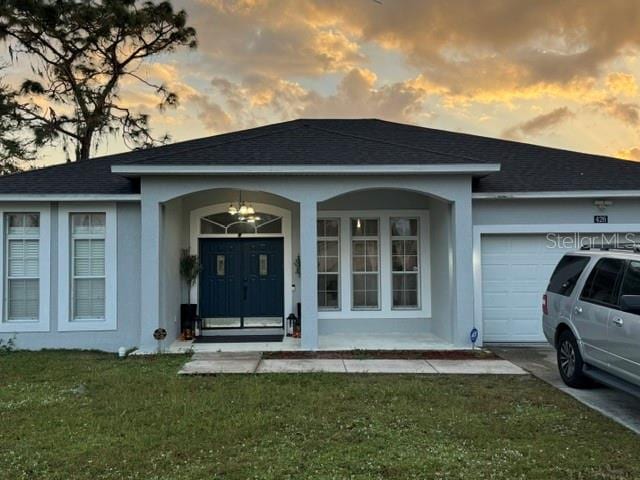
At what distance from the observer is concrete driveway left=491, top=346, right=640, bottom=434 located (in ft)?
18.7

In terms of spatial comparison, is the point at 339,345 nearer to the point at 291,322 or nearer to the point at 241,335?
the point at 291,322

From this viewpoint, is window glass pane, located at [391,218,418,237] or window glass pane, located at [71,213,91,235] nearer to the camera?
window glass pane, located at [71,213,91,235]

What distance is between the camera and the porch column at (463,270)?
946cm

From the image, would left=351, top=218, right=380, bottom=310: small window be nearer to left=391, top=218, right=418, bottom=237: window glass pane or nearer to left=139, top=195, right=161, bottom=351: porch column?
left=391, top=218, right=418, bottom=237: window glass pane

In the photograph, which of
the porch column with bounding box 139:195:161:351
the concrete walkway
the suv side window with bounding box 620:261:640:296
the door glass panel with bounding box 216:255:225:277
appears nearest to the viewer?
the suv side window with bounding box 620:261:640:296

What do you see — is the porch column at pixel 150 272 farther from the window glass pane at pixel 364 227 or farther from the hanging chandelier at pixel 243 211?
the window glass pane at pixel 364 227

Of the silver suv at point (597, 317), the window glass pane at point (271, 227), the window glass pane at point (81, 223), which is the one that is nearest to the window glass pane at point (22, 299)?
the window glass pane at point (81, 223)

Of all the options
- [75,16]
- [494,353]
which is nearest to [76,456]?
[494,353]

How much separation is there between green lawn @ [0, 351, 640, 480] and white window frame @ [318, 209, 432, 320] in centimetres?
375

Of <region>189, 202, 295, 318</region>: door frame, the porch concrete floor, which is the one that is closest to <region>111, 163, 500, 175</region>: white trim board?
<region>189, 202, 295, 318</region>: door frame

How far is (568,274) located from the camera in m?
7.08

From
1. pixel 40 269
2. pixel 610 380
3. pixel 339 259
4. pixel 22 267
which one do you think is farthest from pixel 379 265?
pixel 22 267

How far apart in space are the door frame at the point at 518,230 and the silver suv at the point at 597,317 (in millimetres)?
2489

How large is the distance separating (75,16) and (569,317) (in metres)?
21.3
